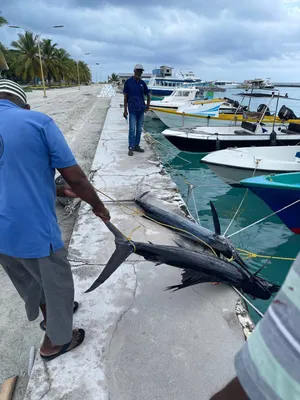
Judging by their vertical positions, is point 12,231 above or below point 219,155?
above

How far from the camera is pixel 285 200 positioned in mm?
5090

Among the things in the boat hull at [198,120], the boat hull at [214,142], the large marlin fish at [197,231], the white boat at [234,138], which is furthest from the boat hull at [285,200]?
the boat hull at [198,120]

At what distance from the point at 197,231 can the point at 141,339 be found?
1.58 m

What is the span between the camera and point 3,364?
218 cm

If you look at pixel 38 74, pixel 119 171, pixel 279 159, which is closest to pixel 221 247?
pixel 119 171

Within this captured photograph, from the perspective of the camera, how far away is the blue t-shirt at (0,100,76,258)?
4.93 ft

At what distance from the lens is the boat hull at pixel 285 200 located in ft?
16.2

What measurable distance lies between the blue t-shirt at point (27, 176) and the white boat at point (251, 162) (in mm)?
5761

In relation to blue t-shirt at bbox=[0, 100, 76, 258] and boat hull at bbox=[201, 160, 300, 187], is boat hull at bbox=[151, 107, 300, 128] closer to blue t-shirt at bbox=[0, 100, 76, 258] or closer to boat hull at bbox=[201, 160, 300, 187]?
boat hull at bbox=[201, 160, 300, 187]

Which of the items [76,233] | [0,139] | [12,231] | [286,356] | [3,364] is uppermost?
[0,139]

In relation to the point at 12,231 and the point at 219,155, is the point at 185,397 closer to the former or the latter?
the point at 12,231

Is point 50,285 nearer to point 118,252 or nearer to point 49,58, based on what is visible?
point 118,252

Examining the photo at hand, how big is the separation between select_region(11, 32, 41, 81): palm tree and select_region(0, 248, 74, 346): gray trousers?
50.6 meters

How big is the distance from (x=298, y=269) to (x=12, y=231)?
4.69 ft
